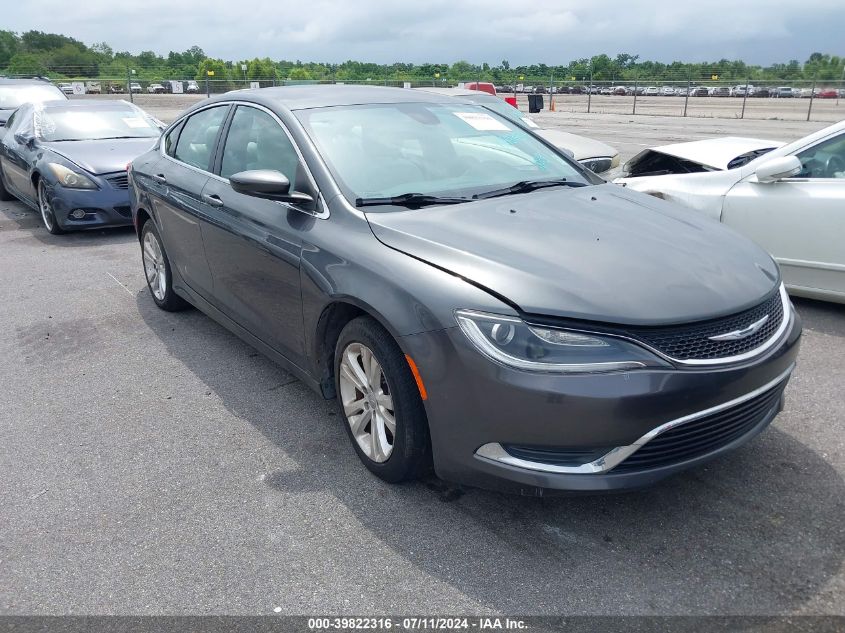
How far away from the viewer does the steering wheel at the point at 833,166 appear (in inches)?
199

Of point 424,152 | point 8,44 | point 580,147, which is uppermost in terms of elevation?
point 8,44

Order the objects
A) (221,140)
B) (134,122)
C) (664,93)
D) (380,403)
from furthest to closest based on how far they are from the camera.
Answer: (664,93) → (134,122) → (221,140) → (380,403)

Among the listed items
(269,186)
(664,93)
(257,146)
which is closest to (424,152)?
(269,186)

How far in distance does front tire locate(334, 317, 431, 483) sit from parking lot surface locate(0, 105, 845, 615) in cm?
16

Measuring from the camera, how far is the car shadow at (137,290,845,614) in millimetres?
2543

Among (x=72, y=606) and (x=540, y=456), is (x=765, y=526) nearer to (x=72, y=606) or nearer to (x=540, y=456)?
(x=540, y=456)

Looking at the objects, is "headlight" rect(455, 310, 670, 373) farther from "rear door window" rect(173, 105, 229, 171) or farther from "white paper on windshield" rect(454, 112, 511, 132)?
"rear door window" rect(173, 105, 229, 171)

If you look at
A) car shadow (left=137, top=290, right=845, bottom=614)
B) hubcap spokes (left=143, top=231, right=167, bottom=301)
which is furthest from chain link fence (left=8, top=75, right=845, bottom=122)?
car shadow (left=137, top=290, right=845, bottom=614)

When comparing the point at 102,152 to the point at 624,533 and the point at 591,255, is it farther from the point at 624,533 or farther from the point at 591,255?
the point at 624,533

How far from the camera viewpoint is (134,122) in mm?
9648

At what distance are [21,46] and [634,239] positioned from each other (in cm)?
7475

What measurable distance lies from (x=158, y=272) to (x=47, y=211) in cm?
396

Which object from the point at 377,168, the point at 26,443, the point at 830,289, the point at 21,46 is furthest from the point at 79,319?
the point at 21,46

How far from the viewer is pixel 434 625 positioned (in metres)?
2.46
